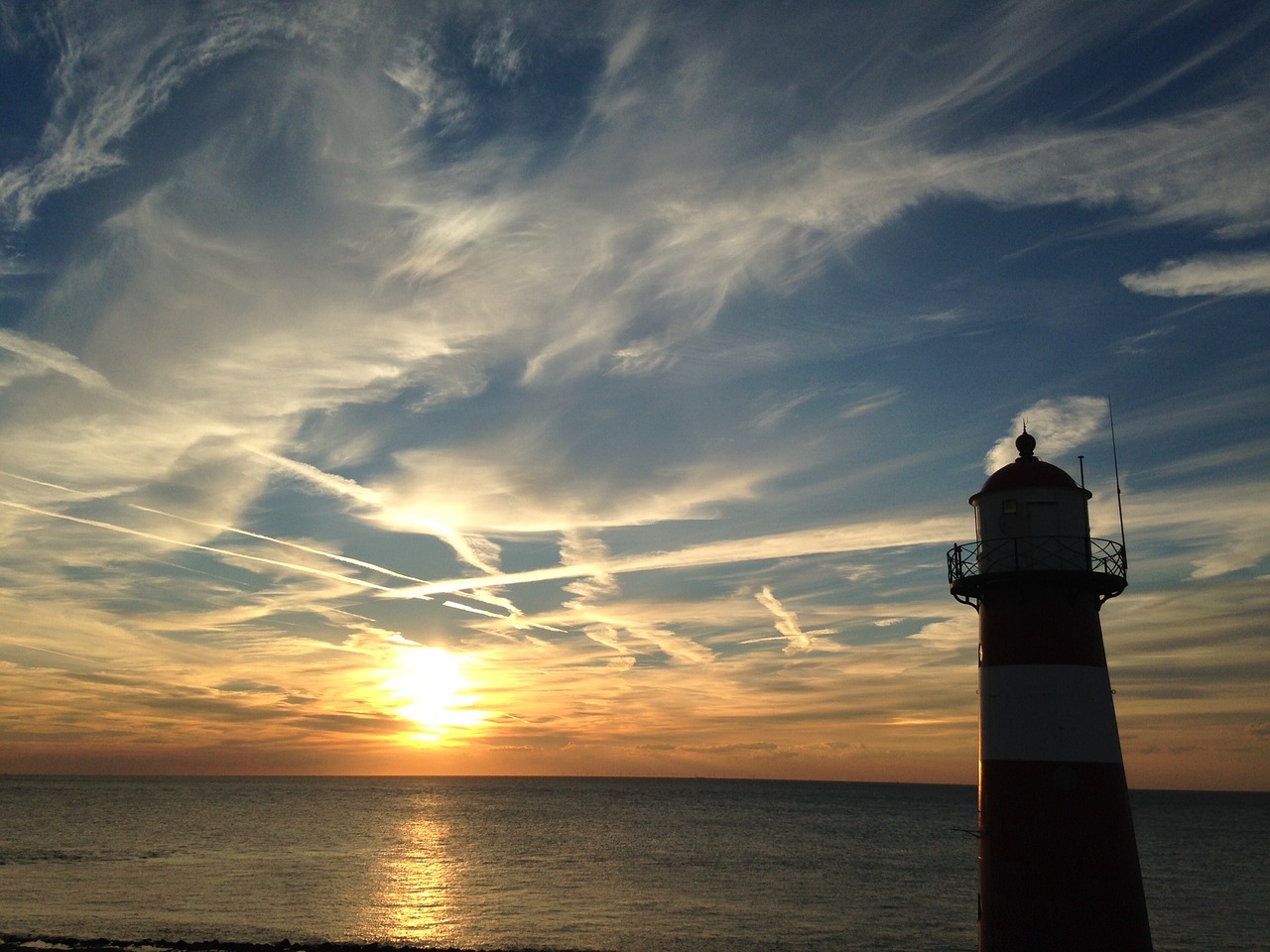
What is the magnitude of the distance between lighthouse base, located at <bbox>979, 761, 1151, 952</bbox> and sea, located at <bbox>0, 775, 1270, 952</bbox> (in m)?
22.7

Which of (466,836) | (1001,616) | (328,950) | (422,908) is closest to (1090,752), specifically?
(1001,616)

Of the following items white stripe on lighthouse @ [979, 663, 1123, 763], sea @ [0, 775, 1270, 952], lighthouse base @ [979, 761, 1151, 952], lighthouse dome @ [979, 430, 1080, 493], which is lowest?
sea @ [0, 775, 1270, 952]

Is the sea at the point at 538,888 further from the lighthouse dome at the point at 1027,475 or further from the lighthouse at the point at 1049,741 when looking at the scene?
the lighthouse dome at the point at 1027,475

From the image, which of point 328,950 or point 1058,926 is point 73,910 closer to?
point 328,950

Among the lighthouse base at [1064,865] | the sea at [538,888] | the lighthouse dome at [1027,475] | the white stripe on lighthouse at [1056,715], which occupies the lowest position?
A: the sea at [538,888]

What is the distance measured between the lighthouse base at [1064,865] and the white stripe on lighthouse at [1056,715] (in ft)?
0.81

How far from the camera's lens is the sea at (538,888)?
128ft

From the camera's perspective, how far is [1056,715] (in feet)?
56.3

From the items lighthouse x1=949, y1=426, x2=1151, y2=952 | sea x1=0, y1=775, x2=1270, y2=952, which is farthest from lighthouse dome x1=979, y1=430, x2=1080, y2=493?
sea x1=0, y1=775, x2=1270, y2=952

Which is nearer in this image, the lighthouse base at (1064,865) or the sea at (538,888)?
the lighthouse base at (1064,865)

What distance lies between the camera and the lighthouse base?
16.4m

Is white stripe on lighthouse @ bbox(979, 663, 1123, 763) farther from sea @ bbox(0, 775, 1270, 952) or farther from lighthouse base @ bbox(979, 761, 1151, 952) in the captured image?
sea @ bbox(0, 775, 1270, 952)

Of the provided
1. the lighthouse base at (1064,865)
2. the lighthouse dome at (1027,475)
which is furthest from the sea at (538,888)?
the lighthouse dome at (1027,475)

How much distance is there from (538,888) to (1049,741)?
143ft
